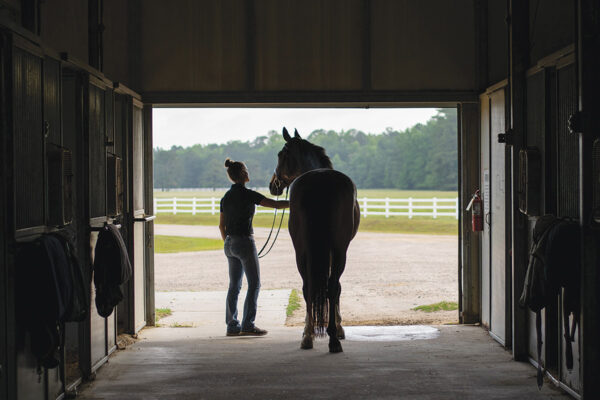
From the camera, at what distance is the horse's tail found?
4.88 metres

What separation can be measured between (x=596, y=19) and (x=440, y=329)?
3497mm

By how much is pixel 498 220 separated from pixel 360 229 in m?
15.9

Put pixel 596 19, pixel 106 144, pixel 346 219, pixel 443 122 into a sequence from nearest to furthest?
pixel 596 19
pixel 106 144
pixel 346 219
pixel 443 122

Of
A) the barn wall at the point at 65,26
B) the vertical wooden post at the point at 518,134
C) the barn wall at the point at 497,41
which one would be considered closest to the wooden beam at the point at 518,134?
the vertical wooden post at the point at 518,134

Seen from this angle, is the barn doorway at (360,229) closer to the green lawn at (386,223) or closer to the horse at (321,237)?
the green lawn at (386,223)

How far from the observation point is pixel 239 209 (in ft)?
19.1

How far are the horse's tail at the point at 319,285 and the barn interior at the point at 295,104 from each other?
482 mm

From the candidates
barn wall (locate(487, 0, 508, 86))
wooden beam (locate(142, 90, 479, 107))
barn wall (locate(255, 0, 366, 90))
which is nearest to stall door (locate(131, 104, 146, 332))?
wooden beam (locate(142, 90, 479, 107))

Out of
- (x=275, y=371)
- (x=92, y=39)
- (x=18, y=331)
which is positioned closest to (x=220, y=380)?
(x=275, y=371)

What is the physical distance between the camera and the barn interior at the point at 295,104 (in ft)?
10.8

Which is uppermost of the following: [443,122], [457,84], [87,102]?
[443,122]

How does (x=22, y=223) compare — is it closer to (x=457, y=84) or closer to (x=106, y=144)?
(x=106, y=144)

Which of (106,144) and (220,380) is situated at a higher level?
(106,144)

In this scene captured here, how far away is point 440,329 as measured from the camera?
6.00 meters
